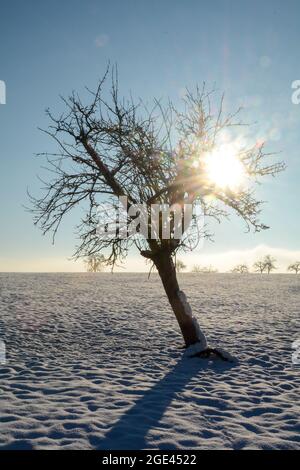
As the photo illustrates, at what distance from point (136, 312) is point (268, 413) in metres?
14.7

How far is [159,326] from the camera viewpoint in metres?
17.8

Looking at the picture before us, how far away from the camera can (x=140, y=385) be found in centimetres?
930

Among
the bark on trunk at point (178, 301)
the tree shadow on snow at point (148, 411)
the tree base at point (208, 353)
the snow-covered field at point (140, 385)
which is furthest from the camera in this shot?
the bark on trunk at point (178, 301)

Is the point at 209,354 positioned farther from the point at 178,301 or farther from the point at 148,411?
the point at 148,411

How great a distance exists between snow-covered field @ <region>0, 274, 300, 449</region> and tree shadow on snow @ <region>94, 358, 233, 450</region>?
2 cm

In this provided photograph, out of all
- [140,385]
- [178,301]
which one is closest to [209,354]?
[178,301]

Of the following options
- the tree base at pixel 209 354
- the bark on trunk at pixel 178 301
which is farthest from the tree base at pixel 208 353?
the bark on trunk at pixel 178 301

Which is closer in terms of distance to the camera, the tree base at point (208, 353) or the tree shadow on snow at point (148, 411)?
A: the tree shadow on snow at point (148, 411)

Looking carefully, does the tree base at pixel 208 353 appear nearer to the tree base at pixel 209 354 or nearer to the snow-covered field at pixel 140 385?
the tree base at pixel 209 354

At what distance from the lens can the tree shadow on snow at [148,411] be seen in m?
6.05

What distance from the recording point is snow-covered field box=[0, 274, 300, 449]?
20.7 ft

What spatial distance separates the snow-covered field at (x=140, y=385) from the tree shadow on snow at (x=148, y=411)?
0.02 metres

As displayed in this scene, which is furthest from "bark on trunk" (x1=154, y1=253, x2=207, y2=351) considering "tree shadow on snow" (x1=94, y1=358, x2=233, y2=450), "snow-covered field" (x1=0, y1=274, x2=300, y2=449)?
"tree shadow on snow" (x1=94, y1=358, x2=233, y2=450)

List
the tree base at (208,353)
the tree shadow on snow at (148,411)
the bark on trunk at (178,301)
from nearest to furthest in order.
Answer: the tree shadow on snow at (148,411), the tree base at (208,353), the bark on trunk at (178,301)
